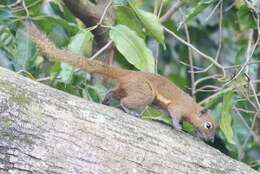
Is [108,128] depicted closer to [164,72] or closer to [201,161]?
[201,161]

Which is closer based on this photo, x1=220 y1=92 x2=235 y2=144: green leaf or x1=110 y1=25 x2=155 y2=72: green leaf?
x1=110 y1=25 x2=155 y2=72: green leaf

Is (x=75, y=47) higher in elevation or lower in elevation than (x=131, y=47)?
lower

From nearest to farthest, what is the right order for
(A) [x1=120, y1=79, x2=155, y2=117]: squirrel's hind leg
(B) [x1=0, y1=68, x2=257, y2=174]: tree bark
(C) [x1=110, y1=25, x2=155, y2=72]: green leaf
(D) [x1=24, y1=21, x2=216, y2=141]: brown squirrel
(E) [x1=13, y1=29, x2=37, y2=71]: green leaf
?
1. (B) [x1=0, y1=68, x2=257, y2=174]: tree bark
2. (C) [x1=110, y1=25, x2=155, y2=72]: green leaf
3. (D) [x1=24, y1=21, x2=216, y2=141]: brown squirrel
4. (A) [x1=120, y1=79, x2=155, y2=117]: squirrel's hind leg
5. (E) [x1=13, y1=29, x2=37, y2=71]: green leaf

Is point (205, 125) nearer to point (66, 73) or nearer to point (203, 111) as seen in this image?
point (203, 111)

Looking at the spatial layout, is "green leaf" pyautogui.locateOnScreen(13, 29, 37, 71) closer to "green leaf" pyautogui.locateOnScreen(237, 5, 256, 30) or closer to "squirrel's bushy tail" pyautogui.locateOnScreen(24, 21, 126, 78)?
"squirrel's bushy tail" pyautogui.locateOnScreen(24, 21, 126, 78)

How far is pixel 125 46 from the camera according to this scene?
10.7ft

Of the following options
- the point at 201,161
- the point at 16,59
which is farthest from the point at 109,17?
the point at 201,161

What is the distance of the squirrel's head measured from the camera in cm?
393

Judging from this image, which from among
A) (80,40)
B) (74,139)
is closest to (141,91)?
(80,40)

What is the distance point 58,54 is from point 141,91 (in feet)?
1.65

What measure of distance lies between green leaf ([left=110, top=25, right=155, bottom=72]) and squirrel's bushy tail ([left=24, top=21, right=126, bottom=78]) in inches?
10.2

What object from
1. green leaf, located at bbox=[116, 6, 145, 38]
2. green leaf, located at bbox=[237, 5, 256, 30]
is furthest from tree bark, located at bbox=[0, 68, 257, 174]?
green leaf, located at bbox=[237, 5, 256, 30]

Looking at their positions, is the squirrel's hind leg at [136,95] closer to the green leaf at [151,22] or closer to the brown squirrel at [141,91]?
the brown squirrel at [141,91]

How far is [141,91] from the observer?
355cm
